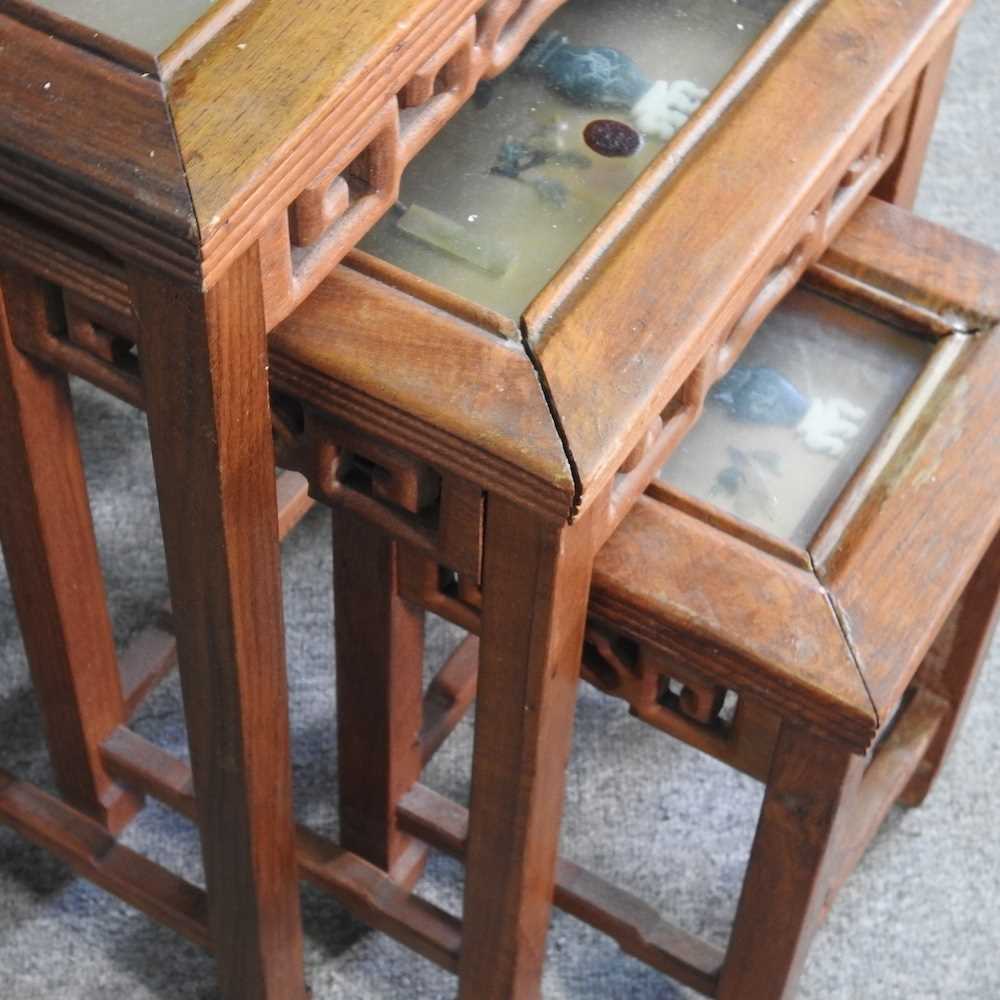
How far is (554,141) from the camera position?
882 mm

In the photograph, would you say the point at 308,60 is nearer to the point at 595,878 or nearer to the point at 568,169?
the point at 568,169

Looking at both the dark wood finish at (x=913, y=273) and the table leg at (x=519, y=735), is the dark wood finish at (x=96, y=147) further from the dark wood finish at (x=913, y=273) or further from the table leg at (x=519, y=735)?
the dark wood finish at (x=913, y=273)

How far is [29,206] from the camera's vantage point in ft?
2.26

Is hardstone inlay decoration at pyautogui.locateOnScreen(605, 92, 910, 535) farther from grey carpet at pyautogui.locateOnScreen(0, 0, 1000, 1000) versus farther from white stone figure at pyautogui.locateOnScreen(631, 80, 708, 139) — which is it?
grey carpet at pyautogui.locateOnScreen(0, 0, 1000, 1000)

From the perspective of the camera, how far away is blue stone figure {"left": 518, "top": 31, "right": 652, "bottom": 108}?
902mm

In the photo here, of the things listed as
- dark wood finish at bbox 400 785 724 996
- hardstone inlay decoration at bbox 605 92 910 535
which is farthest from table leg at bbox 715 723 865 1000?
hardstone inlay decoration at bbox 605 92 910 535

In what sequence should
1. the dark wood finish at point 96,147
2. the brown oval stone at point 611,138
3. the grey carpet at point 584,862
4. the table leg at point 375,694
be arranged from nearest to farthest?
the dark wood finish at point 96,147 → the brown oval stone at point 611,138 → the table leg at point 375,694 → the grey carpet at point 584,862

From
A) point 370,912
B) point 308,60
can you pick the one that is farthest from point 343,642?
point 308,60

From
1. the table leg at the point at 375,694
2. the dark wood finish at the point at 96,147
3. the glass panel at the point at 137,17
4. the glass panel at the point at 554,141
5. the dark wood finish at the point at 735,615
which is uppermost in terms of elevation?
the glass panel at the point at 137,17

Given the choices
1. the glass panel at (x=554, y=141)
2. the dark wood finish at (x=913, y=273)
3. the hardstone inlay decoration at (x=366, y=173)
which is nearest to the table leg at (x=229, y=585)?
the hardstone inlay decoration at (x=366, y=173)

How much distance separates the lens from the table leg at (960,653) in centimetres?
111

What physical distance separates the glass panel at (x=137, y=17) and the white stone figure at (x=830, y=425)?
401mm

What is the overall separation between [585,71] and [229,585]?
0.32 metres

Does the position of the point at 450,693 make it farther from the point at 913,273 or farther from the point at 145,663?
the point at 913,273
